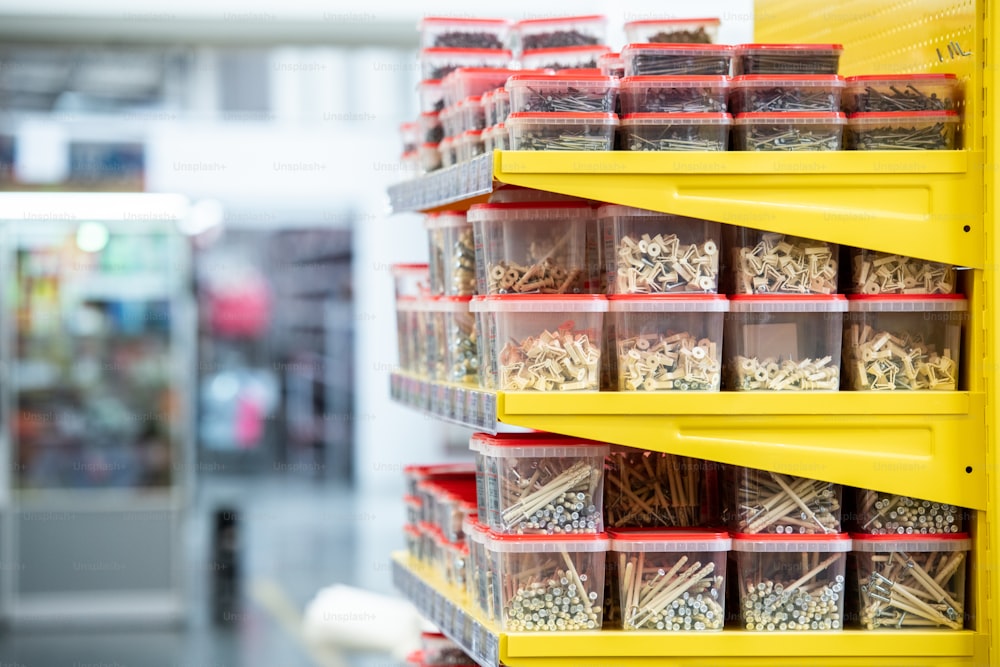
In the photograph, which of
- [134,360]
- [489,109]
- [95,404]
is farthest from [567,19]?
[95,404]

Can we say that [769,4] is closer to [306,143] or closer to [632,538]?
[632,538]

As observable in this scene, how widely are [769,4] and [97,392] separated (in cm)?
538

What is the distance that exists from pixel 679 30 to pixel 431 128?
2.14 ft

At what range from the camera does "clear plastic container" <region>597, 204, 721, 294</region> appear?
7.97ft

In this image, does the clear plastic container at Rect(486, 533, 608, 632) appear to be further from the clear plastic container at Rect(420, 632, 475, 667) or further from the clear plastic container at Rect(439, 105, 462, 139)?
the clear plastic container at Rect(439, 105, 462, 139)

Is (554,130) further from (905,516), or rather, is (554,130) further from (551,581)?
(905,516)

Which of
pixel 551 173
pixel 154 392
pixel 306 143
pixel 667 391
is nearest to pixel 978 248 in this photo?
pixel 667 391

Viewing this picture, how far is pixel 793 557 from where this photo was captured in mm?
2502

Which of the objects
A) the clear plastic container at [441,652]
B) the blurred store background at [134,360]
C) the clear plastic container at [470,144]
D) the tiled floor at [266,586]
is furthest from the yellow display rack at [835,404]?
the blurred store background at [134,360]

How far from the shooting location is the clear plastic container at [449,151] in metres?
2.93

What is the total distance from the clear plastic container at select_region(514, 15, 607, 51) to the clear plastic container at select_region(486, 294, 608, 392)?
980 mm

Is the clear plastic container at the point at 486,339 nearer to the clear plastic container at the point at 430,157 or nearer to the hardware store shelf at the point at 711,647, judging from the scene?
the hardware store shelf at the point at 711,647

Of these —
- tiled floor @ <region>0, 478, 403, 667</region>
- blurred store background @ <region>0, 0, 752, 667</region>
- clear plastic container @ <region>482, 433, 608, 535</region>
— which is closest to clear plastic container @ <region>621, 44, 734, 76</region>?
clear plastic container @ <region>482, 433, 608, 535</region>

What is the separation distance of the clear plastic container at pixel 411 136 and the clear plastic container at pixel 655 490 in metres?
1.11
